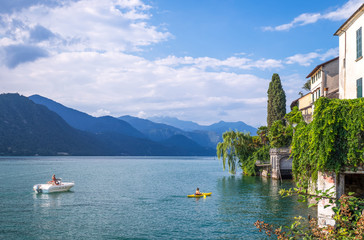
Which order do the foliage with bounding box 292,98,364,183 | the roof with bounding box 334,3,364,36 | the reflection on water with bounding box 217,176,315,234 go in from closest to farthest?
1. the foliage with bounding box 292,98,364,183
2. the roof with bounding box 334,3,364,36
3. the reflection on water with bounding box 217,176,315,234

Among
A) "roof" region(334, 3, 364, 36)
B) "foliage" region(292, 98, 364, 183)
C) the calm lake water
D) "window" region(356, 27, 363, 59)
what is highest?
"roof" region(334, 3, 364, 36)

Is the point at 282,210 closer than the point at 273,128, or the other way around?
the point at 282,210

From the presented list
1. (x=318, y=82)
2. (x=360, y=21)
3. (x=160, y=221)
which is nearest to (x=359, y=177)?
(x=360, y=21)

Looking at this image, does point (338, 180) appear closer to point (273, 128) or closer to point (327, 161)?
point (327, 161)

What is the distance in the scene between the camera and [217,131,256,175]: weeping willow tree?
67.8 meters

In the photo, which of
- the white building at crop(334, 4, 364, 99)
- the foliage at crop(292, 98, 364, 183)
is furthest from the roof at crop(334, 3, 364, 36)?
the foliage at crop(292, 98, 364, 183)

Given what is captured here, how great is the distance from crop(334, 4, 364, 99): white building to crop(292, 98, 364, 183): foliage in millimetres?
6145

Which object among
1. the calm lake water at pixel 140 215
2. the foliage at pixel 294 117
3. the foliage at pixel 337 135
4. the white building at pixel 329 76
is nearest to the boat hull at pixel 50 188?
the calm lake water at pixel 140 215

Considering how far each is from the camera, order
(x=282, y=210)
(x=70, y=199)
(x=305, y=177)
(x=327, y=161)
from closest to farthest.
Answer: (x=327, y=161) < (x=305, y=177) < (x=282, y=210) < (x=70, y=199)

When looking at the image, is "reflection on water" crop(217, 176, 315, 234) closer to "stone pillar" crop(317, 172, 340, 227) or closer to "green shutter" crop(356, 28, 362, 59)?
"stone pillar" crop(317, 172, 340, 227)

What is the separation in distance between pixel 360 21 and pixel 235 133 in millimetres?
48391

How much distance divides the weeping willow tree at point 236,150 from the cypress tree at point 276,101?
1005 centimetres

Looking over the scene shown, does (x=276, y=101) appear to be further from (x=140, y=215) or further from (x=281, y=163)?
(x=140, y=215)

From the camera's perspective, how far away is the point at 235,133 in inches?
2746
